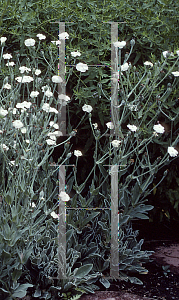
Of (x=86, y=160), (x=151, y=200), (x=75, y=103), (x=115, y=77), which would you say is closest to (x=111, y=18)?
(x=115, y=77)

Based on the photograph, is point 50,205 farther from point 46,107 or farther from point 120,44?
point 120,44

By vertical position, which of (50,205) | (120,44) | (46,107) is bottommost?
(50,205)

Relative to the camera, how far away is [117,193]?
2.48 m

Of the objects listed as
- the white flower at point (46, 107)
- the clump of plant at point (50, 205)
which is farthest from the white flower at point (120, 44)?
the white flower at point (46, 107)

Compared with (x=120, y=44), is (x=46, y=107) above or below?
below

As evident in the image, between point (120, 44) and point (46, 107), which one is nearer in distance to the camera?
point (46, 107)

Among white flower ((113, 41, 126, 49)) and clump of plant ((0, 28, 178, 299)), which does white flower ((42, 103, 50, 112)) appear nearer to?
clump of plant ((0, 28, 178, 299))

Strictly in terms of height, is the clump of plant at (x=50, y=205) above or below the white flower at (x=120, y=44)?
below

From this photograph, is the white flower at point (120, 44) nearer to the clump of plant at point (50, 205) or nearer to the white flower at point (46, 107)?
the clump of plant at point (50, 205)

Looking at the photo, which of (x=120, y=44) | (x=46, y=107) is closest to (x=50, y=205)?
(x=46, y=107)

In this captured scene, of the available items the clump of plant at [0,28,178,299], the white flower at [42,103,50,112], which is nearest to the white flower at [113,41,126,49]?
the clump of plant at [0,28,178,299]

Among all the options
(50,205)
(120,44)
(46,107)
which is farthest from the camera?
(50,205)

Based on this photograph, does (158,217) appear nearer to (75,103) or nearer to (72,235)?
(72,235)

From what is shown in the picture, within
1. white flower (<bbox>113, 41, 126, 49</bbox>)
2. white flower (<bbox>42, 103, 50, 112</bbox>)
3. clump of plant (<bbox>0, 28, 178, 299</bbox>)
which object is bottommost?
clump of plant (<bbox>0, 28, 178, 299</bbox>)
